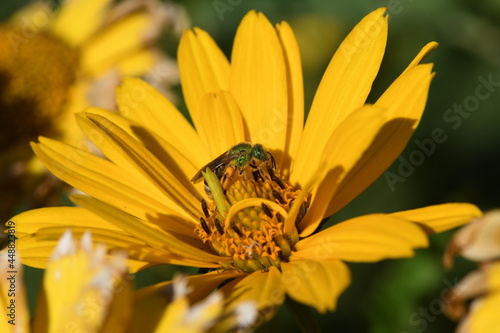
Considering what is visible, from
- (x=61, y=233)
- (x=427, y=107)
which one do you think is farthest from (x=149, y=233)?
(x=427, y=107)

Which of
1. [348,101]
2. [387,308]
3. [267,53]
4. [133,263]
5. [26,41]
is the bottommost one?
[387,308]

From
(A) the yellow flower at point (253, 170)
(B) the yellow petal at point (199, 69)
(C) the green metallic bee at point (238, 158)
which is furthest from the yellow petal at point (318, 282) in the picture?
(B) the yellow petal at point (199, 69)

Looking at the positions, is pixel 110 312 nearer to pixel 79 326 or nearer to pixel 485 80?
pixel 79 326

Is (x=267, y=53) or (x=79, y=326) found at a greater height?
(x=267, y=53)

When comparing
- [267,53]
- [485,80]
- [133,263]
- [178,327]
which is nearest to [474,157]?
[485,80]

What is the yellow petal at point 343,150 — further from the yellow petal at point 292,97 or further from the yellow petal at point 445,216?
the yellow petal at point 292,97

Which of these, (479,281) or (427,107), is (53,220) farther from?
(427,107)

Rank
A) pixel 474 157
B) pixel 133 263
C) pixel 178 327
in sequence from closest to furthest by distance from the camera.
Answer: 1. pixel 178 327
2. pixel 133 263
3. pixel 474 157

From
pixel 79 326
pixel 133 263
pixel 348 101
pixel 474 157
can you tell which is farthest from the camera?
pixel 474 157
